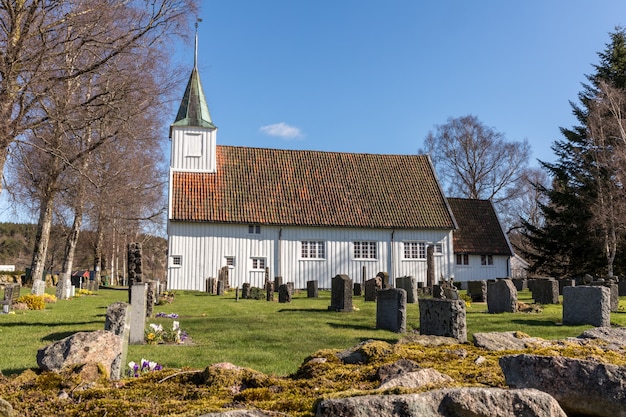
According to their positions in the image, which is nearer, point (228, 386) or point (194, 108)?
point (228, 386)

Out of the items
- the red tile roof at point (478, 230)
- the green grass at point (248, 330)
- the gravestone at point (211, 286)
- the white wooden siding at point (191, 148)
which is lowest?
the green grass at point (248, 330)

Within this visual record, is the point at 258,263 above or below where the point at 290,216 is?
below

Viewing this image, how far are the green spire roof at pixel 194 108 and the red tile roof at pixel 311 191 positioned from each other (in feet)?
6.89

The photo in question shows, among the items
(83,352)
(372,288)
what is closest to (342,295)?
(372,288)

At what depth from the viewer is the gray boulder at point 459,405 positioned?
8.45 ft

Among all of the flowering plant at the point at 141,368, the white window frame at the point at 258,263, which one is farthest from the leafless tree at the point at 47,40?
the white window frame at the point at 258,263

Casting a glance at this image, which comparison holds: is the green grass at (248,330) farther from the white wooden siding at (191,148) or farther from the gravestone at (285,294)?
the white wooden siding at (191,148)

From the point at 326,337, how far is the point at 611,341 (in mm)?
5934

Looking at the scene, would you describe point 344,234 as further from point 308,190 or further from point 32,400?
point 32,400

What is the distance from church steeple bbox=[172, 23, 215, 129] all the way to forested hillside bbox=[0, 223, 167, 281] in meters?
12.7

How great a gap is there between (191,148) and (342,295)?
22077 mm

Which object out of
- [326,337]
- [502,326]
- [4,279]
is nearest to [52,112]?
[326,337]

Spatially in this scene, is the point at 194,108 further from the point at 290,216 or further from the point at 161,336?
the point at 161,336

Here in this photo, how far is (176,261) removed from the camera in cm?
3200
